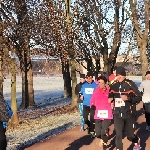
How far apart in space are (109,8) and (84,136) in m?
19.3

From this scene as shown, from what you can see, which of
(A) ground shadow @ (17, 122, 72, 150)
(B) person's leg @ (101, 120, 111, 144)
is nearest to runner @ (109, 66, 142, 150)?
(B) person's leg @ (101, 120, 111, 144)

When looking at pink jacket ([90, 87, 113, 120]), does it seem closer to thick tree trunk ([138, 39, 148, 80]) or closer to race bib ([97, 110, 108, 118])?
race bib ([97, 110, 108, 118])

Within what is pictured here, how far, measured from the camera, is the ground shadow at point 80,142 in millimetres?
10875

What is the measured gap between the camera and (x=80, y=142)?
11477 mm

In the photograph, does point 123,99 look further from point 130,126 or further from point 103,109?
point 103,109

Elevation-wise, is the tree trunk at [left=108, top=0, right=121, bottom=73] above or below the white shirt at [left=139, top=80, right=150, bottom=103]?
above

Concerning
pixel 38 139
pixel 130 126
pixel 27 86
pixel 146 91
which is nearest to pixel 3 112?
pixel 130 126

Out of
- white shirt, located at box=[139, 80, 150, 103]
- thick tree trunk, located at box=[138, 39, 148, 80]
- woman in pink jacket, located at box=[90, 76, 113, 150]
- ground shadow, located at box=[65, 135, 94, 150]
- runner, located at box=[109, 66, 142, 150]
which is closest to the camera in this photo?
runner, located at box=[109, 66, 142, 150]

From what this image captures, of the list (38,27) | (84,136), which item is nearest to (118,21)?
(38,27)

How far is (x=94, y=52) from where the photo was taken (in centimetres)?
2973

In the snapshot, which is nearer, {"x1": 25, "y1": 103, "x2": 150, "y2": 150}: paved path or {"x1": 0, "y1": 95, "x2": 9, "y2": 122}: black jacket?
{"x1": 0, "y1": 95, "x2": 9, "y2": 122}: black jacket

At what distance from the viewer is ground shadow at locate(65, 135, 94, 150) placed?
35.7 feet

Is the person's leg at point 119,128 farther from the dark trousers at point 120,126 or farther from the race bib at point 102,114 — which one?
the race bib at point 102,114

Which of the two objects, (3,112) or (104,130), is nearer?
(3,112)
